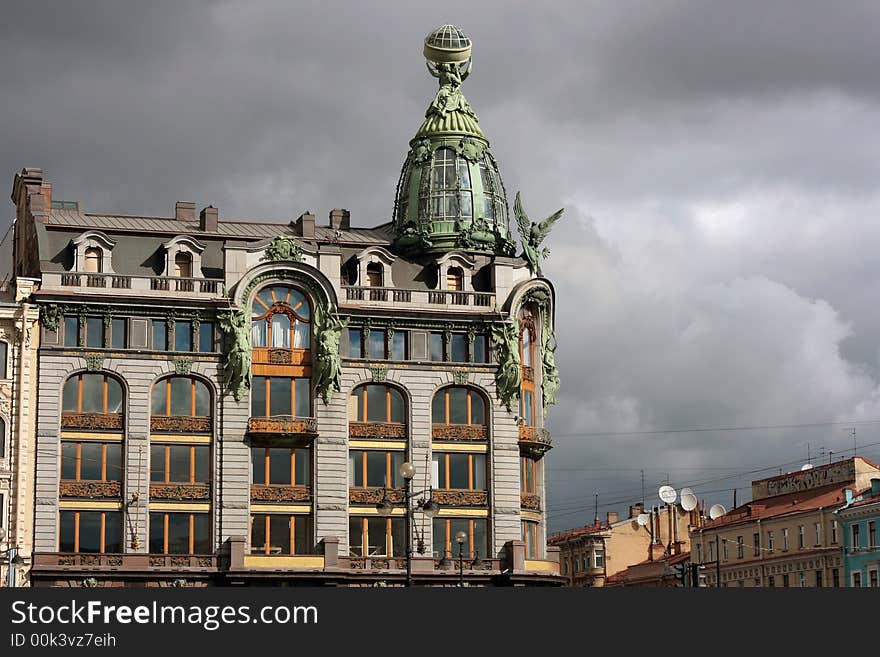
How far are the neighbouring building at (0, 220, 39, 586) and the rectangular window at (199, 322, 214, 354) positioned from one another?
8.18m

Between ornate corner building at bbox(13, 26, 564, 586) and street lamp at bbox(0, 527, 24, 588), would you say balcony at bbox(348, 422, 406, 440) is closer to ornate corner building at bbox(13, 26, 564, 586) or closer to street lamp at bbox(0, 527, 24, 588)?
ornate corner building at bbox(13, 26, 564, 586)

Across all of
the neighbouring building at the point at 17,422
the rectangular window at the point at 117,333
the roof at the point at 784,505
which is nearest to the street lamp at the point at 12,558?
the neighbouring building at the point at 17,422

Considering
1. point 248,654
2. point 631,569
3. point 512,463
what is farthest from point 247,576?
point 631,569

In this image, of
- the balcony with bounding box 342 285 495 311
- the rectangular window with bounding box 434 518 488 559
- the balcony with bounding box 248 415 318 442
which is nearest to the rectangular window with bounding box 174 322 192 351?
the balcony with bounding box 248 415 318 442

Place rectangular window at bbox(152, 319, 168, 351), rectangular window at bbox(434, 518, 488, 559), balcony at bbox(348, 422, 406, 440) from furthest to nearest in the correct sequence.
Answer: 1. balcony at bbox(348, 422, 406, 440)
2. rectangular window at bbox(434, 518, 488, 559)
3. rectangular window at bbox(152, 319, 168, 351)

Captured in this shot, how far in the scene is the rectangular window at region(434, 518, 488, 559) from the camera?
91.3m

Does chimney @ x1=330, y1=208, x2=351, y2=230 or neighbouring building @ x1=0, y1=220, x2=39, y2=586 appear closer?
neighbouring building @ x1=0, y1=220, x2=39, y2=586

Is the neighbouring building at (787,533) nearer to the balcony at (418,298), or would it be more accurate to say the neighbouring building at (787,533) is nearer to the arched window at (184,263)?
the balcony at (418,298)

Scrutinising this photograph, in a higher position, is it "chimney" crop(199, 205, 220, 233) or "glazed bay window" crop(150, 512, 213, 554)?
"chimney" crop(199, 205, 220, 233)

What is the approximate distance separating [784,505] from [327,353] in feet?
152

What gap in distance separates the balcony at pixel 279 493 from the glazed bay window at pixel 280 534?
31.7 inches

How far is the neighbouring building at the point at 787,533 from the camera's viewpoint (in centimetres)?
11469

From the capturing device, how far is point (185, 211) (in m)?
98.7

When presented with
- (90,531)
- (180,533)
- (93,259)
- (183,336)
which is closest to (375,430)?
(183,336)
